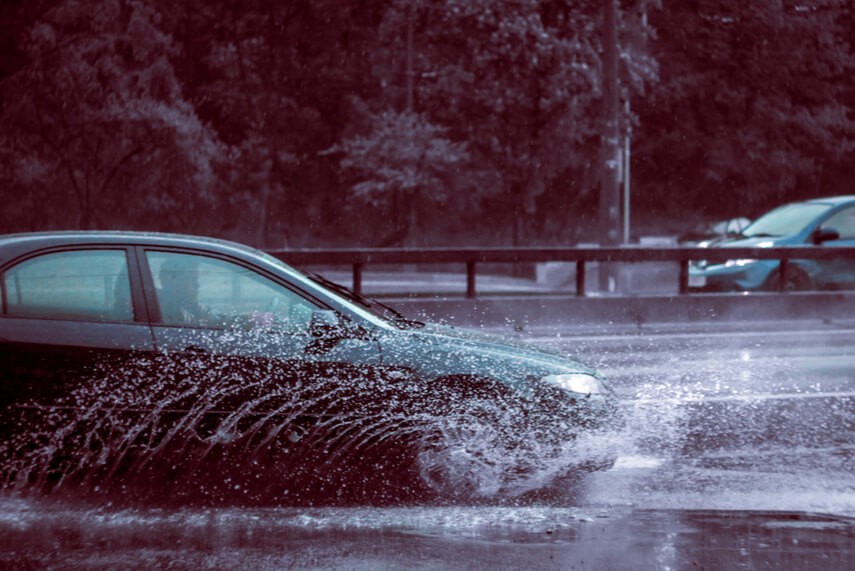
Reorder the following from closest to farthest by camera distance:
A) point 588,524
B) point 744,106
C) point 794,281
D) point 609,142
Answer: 1. point 588,524
2. point 794,281
3. point 609,142
4. point 744,106

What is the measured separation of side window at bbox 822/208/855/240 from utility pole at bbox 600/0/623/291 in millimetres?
4022

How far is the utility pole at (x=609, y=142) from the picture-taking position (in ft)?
65.0

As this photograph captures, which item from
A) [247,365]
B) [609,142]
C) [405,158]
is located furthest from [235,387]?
[405,158]

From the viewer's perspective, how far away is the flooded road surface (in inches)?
202

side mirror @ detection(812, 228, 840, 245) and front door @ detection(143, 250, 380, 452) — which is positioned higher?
side mirror @ detection(812, 228, 840, 245)

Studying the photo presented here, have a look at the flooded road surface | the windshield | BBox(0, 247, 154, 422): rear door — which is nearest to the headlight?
the flooded road surface

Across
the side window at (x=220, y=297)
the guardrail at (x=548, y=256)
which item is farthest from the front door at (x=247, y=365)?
the guardrail at (x=548, y=256)

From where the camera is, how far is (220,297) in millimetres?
6105

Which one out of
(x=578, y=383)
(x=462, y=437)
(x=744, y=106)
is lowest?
(x=462, y=437)

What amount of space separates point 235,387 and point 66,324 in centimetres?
94

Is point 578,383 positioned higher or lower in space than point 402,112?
lower

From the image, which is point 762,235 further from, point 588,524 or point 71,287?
point 71,287

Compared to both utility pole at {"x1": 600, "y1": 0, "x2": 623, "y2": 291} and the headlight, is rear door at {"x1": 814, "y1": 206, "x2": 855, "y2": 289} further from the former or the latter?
the headlight

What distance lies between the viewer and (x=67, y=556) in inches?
203
